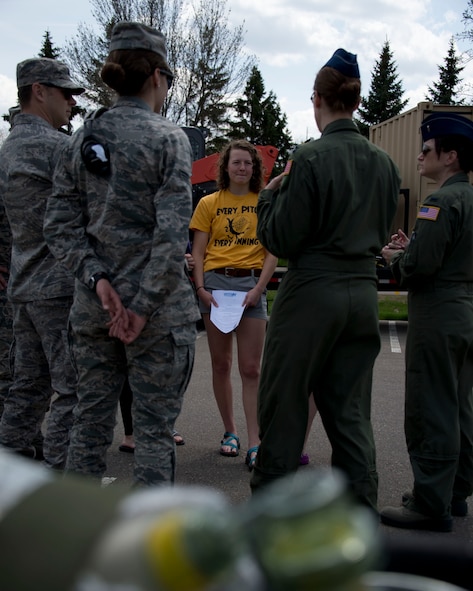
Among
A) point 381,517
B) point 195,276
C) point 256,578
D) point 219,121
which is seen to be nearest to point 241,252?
point 195,276

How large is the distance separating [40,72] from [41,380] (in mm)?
1591

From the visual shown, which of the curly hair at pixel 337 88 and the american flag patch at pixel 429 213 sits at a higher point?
the curly hair at pixel 337 88

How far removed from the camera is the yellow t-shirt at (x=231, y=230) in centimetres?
411

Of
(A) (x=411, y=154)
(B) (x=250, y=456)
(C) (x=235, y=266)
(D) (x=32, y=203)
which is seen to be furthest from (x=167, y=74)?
(A) (x=411, y=154)

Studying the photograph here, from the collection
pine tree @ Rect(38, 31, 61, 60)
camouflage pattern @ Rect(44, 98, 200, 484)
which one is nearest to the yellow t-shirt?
camouflage pattern @ Rect(44, 98, 200, 484)

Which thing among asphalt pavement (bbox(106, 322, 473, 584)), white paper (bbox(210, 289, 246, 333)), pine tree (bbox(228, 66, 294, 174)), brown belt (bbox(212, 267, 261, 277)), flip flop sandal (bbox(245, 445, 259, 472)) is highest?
pine tree (bbox(228, 66, 294, 174))

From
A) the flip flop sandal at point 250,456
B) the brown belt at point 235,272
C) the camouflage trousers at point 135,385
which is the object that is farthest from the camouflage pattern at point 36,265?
the flip flop sandal at point 250,456

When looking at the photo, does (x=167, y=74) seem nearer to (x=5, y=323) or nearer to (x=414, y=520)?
(x=5, y=323)

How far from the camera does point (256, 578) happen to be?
1.97 feet

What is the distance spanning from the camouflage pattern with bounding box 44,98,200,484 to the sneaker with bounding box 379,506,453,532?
50.2 inches

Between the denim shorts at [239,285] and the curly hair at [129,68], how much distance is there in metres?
1.71

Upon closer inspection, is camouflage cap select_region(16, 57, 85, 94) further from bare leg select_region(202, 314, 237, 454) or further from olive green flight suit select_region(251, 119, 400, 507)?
bare leg select_region(202, 314, 237, 454)

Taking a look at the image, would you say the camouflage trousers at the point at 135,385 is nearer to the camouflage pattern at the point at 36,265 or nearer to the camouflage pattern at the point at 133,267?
the camouflage pattern at the point at 133,267

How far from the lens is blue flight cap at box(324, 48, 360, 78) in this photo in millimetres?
2701
